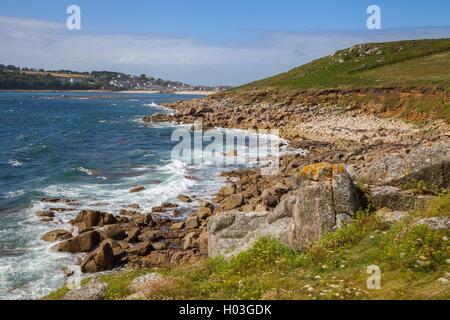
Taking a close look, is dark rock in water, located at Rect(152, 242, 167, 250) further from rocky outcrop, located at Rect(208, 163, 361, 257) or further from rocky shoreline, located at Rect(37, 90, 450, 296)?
rocky outcrop, located at Rect(208, 163, 361, 257)

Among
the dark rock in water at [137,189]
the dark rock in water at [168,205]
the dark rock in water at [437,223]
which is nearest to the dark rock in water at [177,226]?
the dark rock in water at [168,205]

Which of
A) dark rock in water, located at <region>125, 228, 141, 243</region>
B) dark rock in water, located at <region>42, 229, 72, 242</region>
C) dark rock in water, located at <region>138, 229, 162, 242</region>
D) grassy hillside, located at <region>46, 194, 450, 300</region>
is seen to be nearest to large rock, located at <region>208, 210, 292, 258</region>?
grassy hillside, located at <region>46, 194, 450, 300</region>

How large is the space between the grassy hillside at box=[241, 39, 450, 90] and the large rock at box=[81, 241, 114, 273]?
49148mm

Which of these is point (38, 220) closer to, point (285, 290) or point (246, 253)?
point (246, 253)

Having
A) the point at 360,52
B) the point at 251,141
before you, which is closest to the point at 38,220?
the point at 251,141

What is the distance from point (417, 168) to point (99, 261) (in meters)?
13.7

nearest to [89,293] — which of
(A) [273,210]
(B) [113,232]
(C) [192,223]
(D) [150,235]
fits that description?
(A) [273,210]

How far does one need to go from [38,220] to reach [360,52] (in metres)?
94.6

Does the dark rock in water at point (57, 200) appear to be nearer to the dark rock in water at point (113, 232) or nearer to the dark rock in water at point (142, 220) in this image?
the dark rock in water at point (142, 220)

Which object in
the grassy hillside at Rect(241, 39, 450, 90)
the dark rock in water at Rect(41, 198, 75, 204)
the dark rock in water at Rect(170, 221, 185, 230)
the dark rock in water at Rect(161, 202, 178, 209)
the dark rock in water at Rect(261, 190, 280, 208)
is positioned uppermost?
Answer: the grassy hillside at Rect(241, 39, 450, 90)

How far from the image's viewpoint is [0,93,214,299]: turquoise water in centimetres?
1894

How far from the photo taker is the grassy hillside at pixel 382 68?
64.2 m

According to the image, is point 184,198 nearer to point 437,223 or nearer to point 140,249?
point 140,249

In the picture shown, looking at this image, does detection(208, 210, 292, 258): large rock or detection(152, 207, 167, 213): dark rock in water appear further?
detection(152, 207, 167, 213): dark rock in water
